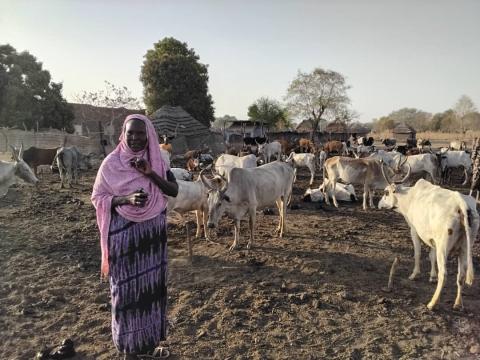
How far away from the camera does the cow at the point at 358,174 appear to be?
434 inches

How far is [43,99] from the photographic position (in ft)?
85.5

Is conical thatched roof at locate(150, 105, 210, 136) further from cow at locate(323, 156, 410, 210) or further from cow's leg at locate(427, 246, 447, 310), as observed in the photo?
cow's leg at locate(427, 246, 447, 310)

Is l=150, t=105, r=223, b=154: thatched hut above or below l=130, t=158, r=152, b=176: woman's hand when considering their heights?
above

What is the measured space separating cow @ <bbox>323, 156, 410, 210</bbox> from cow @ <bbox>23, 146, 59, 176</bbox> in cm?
1190

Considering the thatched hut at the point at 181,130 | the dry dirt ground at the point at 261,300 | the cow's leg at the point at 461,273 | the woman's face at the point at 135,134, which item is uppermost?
the thatched hut at the point at 181,130

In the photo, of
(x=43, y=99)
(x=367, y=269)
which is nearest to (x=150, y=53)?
(x=43, y=99)

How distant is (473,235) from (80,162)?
15.5 meters

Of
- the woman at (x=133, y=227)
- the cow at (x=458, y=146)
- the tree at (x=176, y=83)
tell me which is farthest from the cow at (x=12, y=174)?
the tree at (x=176, y=83)

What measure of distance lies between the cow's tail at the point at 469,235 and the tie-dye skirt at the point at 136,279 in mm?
3308

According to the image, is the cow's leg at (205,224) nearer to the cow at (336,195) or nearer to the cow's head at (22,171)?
the cow at (336,195)

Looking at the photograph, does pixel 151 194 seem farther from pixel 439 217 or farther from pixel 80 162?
pixel 80 162

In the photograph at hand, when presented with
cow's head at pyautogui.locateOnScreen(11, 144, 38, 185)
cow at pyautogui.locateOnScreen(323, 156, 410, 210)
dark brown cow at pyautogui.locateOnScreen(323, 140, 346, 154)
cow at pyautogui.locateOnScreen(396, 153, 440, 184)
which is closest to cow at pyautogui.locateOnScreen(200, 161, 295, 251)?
cow at pyautogui.locateOnScreen(323, 156, 410, 210)

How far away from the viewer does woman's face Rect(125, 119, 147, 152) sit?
2.99 metres

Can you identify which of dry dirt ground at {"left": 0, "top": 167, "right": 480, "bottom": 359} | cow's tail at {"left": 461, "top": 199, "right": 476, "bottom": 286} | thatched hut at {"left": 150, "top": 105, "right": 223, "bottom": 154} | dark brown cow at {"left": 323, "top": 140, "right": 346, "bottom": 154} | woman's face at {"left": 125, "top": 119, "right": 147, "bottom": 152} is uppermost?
thatched hut at {"left": 150, "top": 105, "right": 223, "bottom": 154}
